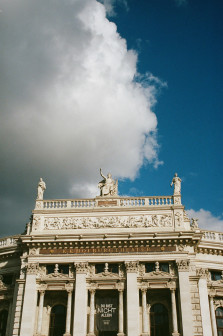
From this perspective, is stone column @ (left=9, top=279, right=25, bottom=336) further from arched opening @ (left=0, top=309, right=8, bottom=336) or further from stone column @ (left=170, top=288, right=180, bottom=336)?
Answer: stone column @ (left=170, top=288, right=180, bottom=336)

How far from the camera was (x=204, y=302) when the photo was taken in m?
34.8

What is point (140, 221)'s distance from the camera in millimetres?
37031

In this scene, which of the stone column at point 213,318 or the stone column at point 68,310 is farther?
the stone column at point 213,318

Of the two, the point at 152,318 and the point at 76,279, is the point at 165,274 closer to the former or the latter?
the point at 152,318

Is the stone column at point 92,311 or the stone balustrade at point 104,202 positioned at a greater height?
the stone balustrade at point 104,202

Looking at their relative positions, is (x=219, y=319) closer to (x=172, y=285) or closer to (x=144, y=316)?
(x=172, y=285)

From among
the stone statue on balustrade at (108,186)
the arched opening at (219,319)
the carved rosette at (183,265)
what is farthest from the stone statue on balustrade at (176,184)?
the arched opening at (219,319)

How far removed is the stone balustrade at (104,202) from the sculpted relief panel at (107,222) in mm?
1226

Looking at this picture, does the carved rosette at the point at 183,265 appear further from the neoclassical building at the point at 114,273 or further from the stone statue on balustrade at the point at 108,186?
the stone statue on balustrade at the point at 108,186

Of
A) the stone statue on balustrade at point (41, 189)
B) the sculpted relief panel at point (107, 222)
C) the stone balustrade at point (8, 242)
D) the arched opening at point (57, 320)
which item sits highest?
the stone statue on balustrade at point (41, 189)

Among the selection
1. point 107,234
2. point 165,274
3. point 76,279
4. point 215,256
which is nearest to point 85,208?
point 107,234

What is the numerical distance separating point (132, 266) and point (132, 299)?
9.05ft

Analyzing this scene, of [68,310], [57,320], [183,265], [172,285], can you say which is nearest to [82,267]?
[68,310]

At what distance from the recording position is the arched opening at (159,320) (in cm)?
3372
